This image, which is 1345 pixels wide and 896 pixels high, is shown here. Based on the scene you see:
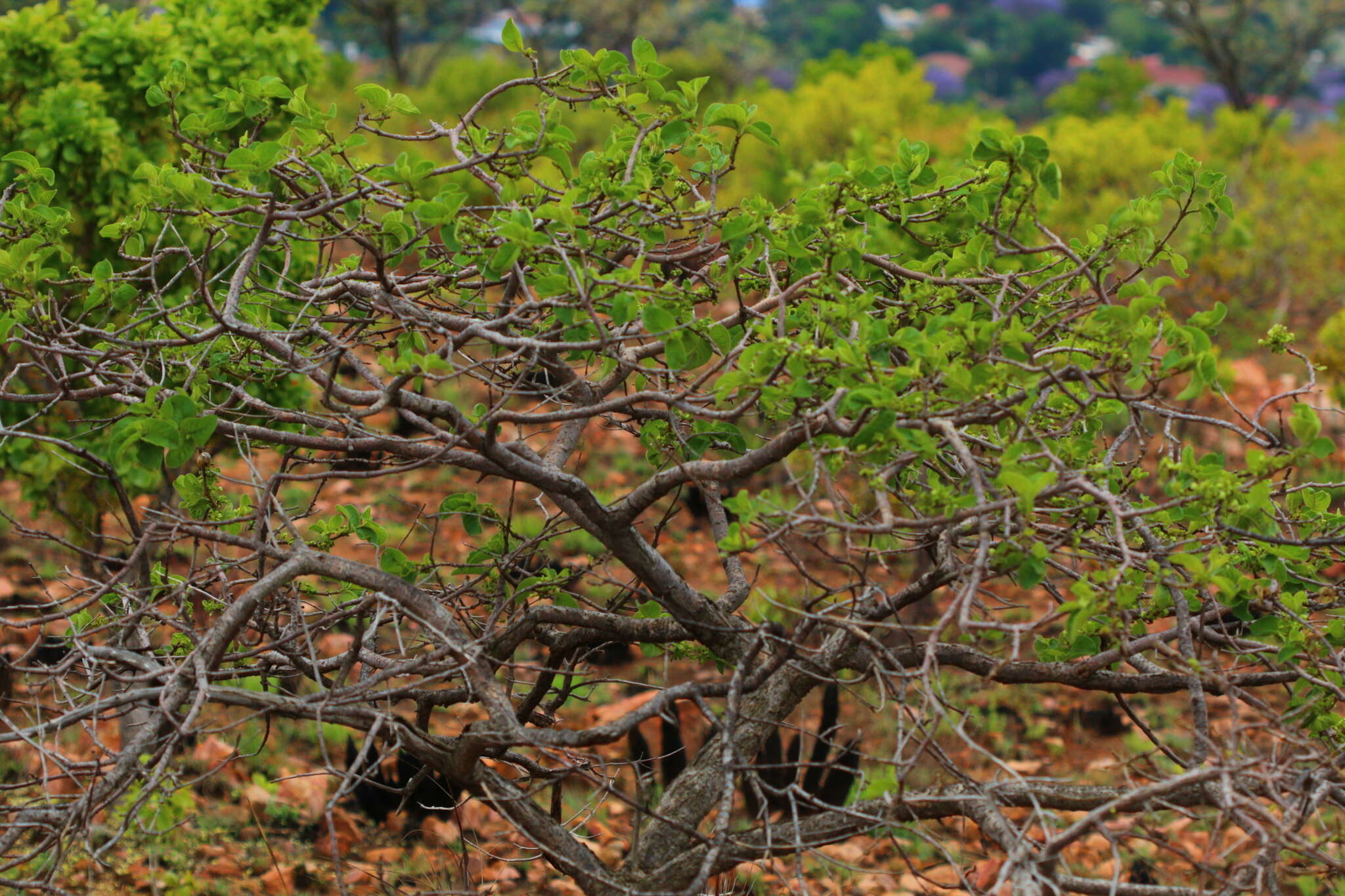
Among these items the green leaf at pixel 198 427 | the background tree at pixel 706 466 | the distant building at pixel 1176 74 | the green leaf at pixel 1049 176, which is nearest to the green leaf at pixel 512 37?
the background tree at pixel 706 466

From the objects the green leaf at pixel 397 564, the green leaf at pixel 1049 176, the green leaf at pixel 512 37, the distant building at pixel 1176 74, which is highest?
the green leaf at pixel 512 37

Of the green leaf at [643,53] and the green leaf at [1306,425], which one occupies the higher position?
the green leaf at [643,53]

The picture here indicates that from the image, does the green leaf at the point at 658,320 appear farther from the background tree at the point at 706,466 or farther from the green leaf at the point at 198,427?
the green leaf at the point at 198,427

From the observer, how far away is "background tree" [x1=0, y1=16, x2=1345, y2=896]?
1.92 m

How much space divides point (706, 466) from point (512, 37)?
3.19 ft

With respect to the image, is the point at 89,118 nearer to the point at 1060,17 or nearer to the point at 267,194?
the point at 267,194

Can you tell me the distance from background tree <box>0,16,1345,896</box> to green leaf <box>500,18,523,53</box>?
0.01 m

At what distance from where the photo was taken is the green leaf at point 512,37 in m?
2.34

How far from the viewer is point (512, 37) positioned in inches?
93.6

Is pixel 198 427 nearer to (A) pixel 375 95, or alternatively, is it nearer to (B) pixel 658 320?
(A) pixel 375 95

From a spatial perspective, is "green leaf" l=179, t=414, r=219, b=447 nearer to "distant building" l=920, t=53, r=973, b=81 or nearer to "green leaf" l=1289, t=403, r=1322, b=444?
"green leaf" l=1289, t=403, r=1322, b=444

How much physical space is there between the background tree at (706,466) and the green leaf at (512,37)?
12 millimetres

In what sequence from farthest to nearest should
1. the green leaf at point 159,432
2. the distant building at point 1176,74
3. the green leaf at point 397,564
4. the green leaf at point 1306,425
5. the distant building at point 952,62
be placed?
the distant building at point 952,62 < the distant building at point 1176,74 < the green leaf at point 397,564 < the green leaf at point 159,432 < the green leaf at point 1306,425

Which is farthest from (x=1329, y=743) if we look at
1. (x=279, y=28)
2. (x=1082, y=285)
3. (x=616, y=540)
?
(x=279, y=28)
